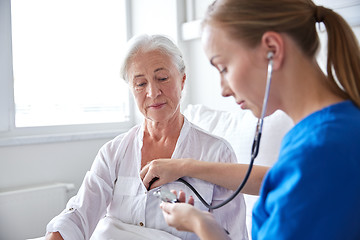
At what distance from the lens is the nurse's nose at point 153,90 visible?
1538 millimetres

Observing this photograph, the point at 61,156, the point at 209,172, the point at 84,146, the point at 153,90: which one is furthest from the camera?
the point at 84,146

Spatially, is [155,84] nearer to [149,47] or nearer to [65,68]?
[149,47]

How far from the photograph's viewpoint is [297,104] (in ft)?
2.74

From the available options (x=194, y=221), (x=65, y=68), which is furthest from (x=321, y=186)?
(x=65, y=68)

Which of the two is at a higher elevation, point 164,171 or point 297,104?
point 297,104

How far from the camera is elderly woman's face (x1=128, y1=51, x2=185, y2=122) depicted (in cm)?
155

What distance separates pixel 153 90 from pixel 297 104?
2.61 ft

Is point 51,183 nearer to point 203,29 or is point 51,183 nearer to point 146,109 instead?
point 146,109

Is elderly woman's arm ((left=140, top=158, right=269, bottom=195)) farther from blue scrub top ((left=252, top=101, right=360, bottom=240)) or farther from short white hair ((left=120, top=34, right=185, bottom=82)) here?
blue scrub top ((left=252, top=101, right=360, bottom=240))

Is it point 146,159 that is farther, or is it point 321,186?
point 146,159

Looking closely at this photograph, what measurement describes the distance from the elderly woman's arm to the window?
113 centimetres

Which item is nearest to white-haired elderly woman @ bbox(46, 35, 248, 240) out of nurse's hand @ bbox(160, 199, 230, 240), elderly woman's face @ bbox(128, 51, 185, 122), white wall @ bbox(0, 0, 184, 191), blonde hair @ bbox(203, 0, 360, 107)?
A: elderly woman's face @ bbox(128, 51, 185, 122)

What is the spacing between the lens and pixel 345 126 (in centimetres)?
74

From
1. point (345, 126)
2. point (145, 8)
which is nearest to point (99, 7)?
point (145, 8)
